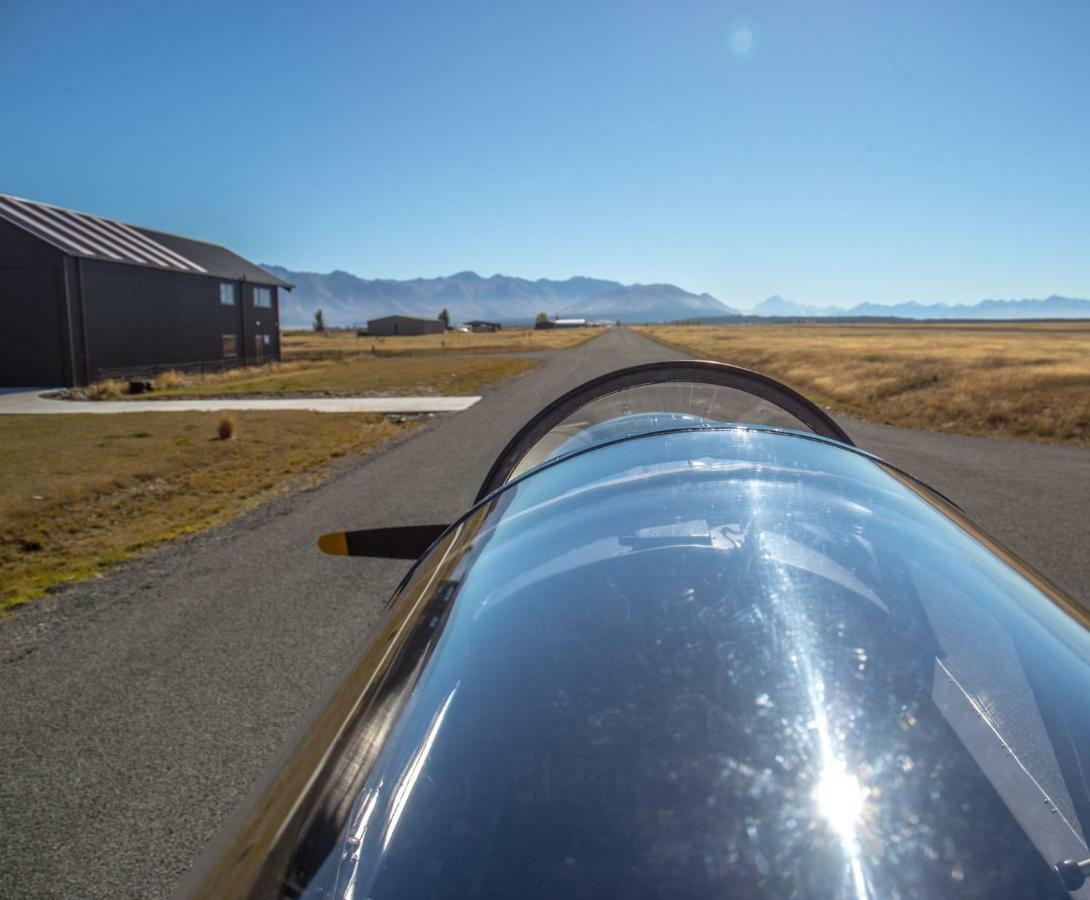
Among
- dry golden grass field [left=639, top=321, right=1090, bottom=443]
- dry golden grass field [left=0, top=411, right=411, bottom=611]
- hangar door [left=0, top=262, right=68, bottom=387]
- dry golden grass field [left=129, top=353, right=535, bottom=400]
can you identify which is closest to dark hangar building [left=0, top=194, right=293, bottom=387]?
hangar door [left=0, top=262, right=68, bottom=387]

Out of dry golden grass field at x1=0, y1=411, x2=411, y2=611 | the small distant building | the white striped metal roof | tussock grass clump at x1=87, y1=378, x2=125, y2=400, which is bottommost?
tussock grass clump at x1=87, y1=378, x2=125, y2=400

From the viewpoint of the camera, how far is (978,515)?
819 centimetres

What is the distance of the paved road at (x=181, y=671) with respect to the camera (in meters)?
3.09

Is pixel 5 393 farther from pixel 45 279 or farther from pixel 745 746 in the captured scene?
pixel 745 746

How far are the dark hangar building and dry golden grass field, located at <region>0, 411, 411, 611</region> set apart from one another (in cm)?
1208

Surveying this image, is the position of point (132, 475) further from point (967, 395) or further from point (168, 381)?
point (168, 381)

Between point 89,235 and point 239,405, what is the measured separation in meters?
16.9

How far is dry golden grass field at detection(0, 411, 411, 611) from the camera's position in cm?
762

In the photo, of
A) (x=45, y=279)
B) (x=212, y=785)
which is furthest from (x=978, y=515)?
(x=45, y=279)

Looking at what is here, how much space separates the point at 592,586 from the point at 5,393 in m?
31.3

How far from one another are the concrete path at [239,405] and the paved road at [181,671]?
11.0 m

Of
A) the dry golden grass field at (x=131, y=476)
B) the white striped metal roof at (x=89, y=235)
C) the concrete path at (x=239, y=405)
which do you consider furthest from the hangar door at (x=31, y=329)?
the dry golden grass field at (x=131, y=476)

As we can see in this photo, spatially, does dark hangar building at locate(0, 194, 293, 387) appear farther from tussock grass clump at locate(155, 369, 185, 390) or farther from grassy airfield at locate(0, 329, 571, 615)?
grassy airfield at locate(0, 329, 571, 615)

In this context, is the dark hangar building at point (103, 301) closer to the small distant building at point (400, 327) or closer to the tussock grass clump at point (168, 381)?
the tussock grass clump at point (168, 381)
